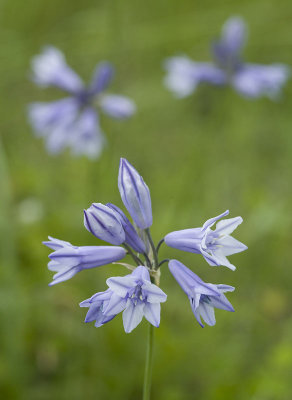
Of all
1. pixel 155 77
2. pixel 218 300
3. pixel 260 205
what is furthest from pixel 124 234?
pixel 155 77

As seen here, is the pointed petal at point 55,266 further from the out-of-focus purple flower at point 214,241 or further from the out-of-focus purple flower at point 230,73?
the out-of-focus purple flower at point 230,73

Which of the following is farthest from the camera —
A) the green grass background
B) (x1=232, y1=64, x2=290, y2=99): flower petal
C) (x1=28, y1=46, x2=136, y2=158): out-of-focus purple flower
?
(x1=232, y1=64, x2=290, y2=99): flower petal

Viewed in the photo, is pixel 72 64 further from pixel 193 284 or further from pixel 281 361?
pixel 193 284

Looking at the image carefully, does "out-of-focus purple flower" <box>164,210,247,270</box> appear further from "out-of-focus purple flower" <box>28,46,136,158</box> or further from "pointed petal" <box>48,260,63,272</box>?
"out-of-focus purple flower" <box>28,46,136,158</box>

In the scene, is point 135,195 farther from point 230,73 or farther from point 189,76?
point 230,73

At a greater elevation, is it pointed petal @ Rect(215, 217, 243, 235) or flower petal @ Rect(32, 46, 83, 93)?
flower petal @ Rect(32, 46, 83, 93)

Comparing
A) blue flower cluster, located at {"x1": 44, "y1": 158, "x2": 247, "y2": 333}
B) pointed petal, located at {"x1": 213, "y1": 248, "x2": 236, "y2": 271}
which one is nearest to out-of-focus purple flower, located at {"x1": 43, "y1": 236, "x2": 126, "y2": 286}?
blue flower cluster, located at {"x1": 44, "y1": 158, "x2": 247, "y2": 333}
